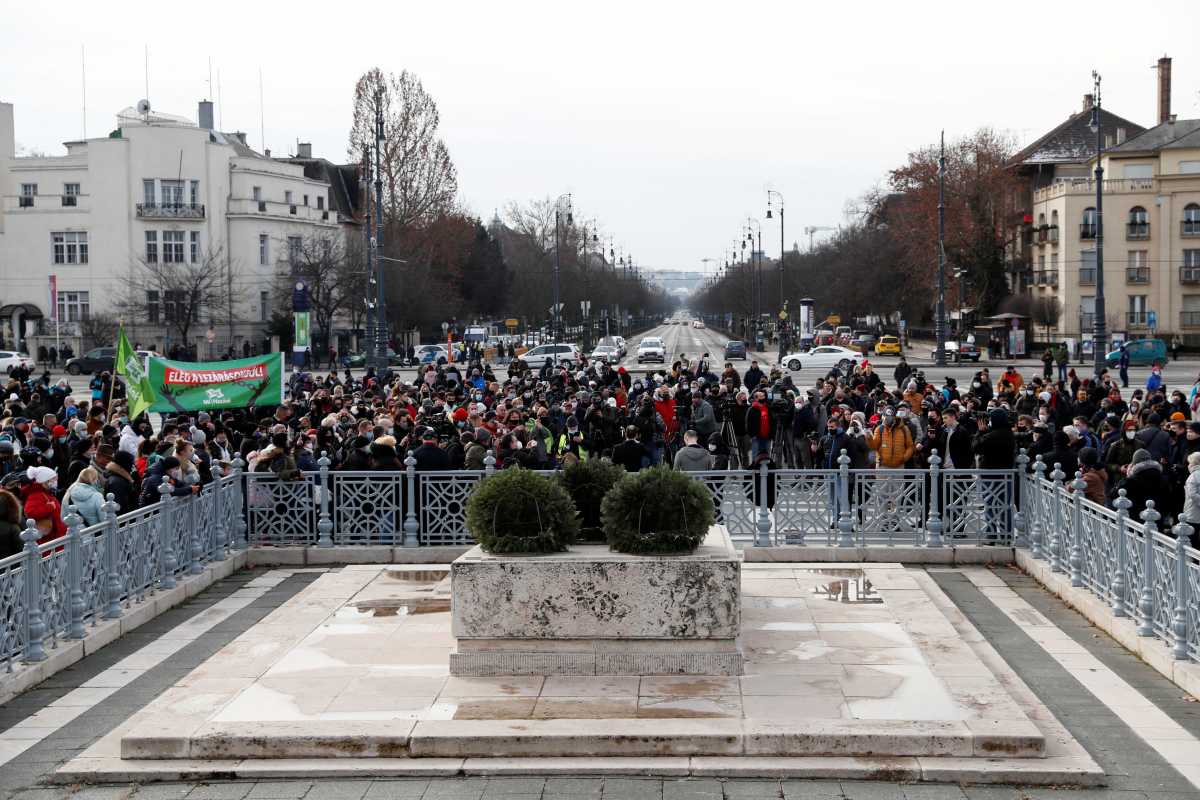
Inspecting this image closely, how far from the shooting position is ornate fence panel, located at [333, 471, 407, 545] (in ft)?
48.9

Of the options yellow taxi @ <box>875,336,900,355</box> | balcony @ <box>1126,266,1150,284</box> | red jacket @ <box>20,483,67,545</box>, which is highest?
balcony @ <box>1126,266,1150,284</box>

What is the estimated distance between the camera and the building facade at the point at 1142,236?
237ft

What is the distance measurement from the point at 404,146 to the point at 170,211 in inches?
537

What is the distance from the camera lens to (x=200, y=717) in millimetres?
8711

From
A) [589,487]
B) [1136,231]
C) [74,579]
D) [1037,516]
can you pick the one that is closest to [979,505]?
[1037,516]

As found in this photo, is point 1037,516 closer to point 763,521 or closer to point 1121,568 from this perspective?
point 763,521

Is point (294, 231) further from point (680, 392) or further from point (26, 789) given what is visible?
point (26, 789)

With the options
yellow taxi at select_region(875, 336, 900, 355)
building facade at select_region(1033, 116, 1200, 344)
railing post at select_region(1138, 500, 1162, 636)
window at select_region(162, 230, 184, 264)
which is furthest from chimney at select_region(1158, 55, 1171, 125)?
railing post at select_region(1138, 500, 1162, 636)

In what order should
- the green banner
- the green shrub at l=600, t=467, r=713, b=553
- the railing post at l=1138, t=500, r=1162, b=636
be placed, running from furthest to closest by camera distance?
1. the green banner
2. the railing post at l=1138, t=500, r=1162, b=636
3. the green shrub at l=600, t=467, r=713, b=553

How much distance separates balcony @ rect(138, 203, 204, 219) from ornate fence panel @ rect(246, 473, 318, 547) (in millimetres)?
61069

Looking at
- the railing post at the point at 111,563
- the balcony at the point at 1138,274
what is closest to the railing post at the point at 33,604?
the railing post at the point at 111,563

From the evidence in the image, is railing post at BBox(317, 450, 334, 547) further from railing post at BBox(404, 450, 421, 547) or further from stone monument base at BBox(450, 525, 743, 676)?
stone monument base at BBox(450, 525, 743, 676)

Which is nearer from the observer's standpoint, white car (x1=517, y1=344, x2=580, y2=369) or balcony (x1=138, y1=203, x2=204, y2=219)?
white car (x1=517, y1=344, x2=580, y2=369)

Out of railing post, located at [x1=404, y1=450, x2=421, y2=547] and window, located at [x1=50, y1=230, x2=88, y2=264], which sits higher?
window, located at [x1=50, y1=230, x2=88, y2=264]
